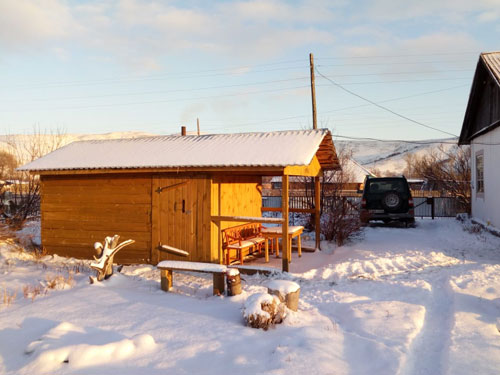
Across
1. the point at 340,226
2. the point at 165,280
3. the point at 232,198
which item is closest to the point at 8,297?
the point at 165,280

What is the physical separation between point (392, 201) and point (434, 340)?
371 inches

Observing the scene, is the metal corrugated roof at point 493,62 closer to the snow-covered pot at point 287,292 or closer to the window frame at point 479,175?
the window frame at point 479,175

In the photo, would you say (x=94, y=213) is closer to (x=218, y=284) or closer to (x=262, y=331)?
(x=218, y=284)

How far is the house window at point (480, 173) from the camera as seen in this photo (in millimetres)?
13645

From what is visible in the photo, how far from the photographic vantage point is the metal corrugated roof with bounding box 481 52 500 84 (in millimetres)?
11019

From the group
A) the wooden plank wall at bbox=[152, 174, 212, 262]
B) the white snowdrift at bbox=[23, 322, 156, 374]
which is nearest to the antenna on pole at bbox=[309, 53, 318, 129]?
the wooden plank wall at bbox=[152, 174, 212, 262]

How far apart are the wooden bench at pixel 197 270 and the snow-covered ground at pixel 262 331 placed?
0.21 metres

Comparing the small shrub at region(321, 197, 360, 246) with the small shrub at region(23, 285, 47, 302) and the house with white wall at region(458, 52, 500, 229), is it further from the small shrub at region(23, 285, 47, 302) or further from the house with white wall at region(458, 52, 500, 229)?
the small shrub at region(23, 285, 47, 302)

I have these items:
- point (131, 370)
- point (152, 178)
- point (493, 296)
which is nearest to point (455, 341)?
point (493, 296)

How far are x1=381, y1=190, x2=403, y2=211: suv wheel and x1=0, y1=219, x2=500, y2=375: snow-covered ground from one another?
4766 millimetres

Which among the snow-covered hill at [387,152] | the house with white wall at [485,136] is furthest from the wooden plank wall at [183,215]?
the snow-covered hill at [387,152]

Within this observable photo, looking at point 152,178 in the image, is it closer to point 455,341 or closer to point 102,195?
point 102,195

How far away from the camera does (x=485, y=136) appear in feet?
42.7

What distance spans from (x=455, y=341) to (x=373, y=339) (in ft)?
3.06
